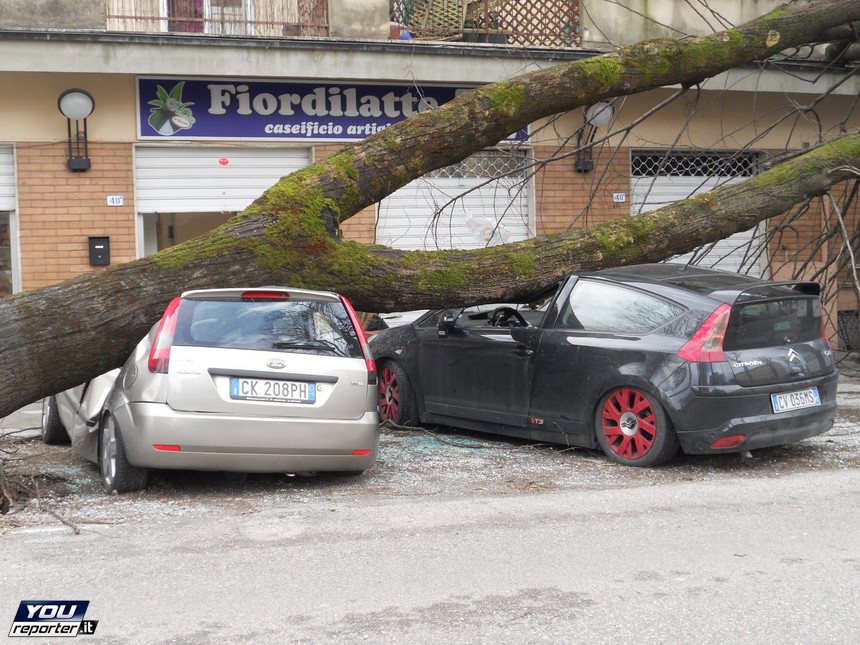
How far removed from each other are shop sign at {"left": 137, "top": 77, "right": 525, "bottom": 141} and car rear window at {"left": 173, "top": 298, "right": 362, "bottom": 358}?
7712 millimetres

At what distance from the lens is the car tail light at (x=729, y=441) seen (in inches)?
281

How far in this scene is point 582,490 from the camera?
22.5ft

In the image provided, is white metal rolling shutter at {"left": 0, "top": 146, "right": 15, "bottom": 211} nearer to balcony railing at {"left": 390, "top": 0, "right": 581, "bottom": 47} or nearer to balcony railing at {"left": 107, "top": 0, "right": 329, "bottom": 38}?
balcony railing at {"left": 107, "top": 0, "right": 329, "bottom": 38}

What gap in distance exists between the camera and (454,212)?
15.6 metres

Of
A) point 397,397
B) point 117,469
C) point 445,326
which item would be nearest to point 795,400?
point 445,326

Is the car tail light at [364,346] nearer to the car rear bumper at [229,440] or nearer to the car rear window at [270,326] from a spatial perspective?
the car rear window at [270,326]

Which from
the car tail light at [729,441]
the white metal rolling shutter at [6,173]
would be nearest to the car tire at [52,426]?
the car tail light at [729,441]

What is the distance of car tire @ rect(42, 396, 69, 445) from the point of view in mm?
8906

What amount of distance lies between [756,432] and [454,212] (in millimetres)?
8898

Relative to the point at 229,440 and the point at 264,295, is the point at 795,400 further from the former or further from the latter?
the point at 229,440

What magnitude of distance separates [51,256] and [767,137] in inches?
437

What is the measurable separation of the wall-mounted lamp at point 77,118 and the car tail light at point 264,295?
24.7 ft

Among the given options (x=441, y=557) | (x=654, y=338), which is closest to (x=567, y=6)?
(x=654, y=338)

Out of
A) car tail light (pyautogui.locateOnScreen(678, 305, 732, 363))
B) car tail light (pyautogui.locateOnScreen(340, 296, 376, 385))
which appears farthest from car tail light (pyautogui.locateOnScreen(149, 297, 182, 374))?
car tail light (pyautogui.locateOnScreen(678, 305, 732, 363))
